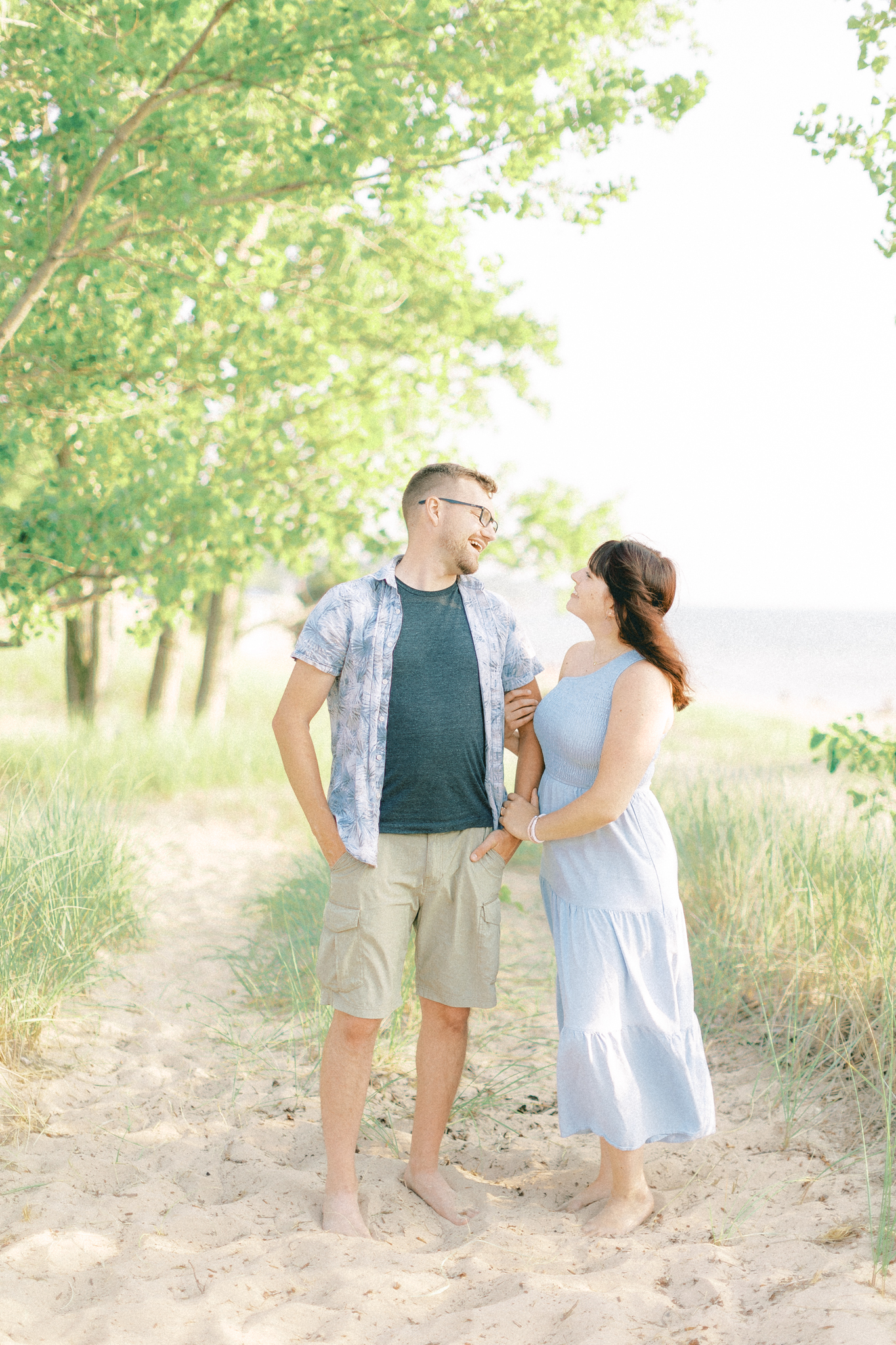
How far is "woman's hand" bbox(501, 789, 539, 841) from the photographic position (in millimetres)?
2803

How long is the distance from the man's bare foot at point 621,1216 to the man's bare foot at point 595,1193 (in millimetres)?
107

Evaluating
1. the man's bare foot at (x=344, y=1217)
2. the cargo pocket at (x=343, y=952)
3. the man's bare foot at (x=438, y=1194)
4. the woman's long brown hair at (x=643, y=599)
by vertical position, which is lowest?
the man's bare foot at (x=438, y=1194)

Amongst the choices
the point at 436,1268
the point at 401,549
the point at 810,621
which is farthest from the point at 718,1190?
the point at 810,621

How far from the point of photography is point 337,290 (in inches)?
307

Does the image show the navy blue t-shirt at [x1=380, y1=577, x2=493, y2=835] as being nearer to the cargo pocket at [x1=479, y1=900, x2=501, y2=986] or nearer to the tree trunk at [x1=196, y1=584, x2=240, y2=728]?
the cargo pocket at [x1=479, y1=900, x2=501, y2=986]

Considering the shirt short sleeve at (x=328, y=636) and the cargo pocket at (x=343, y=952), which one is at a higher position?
the shirt short sleeve at (x=328, y=636)

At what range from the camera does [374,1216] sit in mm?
2789

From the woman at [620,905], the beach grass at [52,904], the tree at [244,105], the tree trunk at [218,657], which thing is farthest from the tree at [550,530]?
the woman at [620,905]

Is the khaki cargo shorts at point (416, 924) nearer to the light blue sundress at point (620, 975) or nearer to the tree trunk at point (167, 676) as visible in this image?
the light blue sundress at point (620, 975)

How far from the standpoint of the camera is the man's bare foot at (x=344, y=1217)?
2.64 m

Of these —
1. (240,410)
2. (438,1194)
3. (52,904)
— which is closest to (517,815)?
(438,1194)

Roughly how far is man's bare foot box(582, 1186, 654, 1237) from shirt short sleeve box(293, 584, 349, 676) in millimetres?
1699

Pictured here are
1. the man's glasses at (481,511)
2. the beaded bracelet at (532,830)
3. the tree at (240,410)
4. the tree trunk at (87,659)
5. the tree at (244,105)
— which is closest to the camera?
the beaded bracelet at (532,830)

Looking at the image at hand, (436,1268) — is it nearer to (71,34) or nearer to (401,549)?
(71,34)
